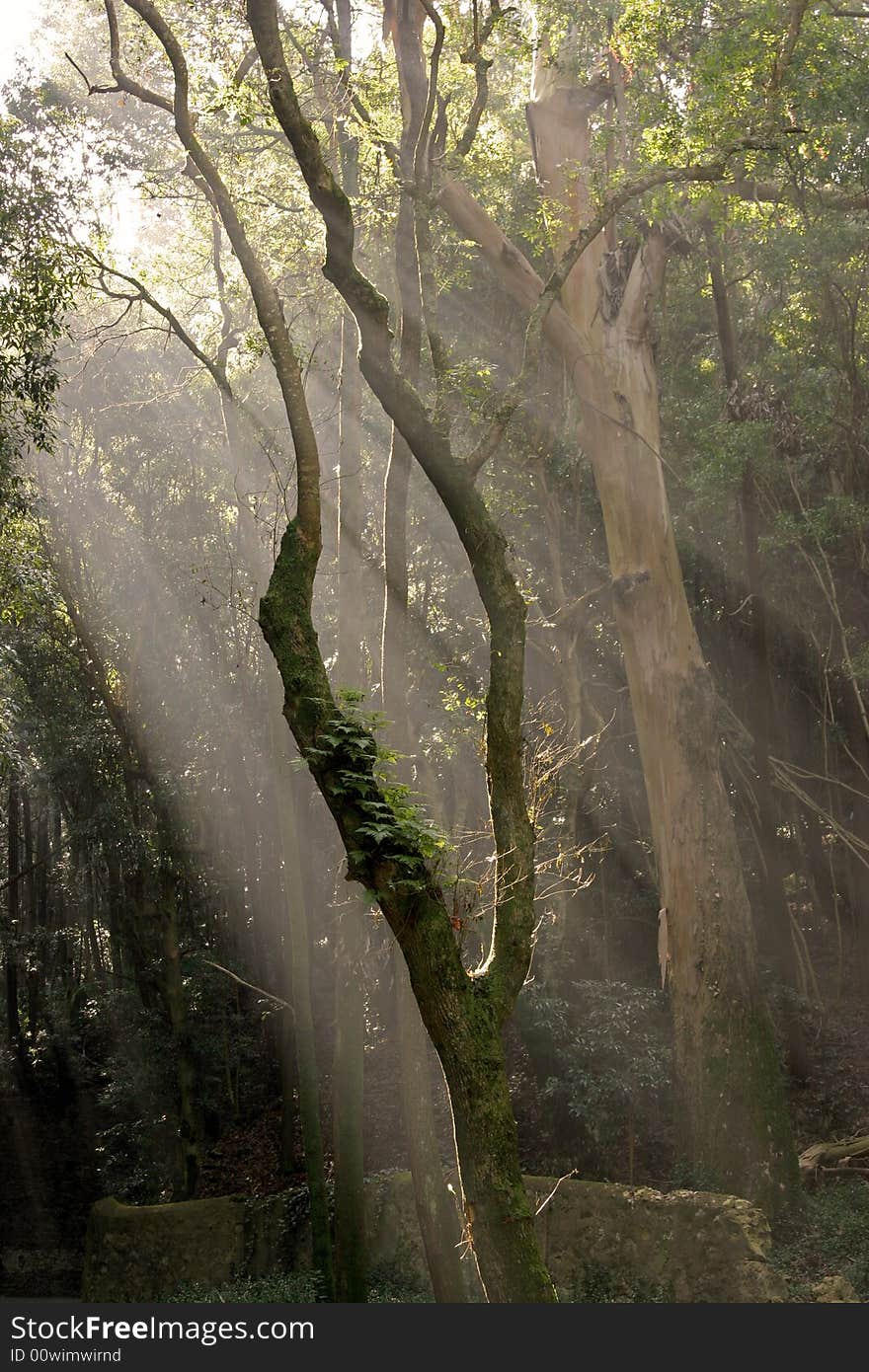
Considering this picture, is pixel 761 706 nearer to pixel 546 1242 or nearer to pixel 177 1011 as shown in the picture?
pixel 546 1242

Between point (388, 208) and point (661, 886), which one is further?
point (661, 886)

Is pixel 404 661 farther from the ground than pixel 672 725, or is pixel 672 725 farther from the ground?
pixel 404 661

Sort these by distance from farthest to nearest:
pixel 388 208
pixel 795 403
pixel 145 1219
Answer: pixel 795 403, pixel 145 1219, pixel 388 208

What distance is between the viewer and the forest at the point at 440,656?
7012mm

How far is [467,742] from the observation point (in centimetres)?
1542

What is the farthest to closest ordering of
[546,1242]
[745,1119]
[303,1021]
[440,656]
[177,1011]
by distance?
[440,656], [177,1011], [745,1119], [303,1021], [546,1242]

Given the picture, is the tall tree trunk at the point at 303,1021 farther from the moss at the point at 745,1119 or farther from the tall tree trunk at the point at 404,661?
the moss at the point at 745,1119

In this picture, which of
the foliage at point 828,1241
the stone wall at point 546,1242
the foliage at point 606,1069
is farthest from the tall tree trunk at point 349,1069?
the foliage at point 828,1241

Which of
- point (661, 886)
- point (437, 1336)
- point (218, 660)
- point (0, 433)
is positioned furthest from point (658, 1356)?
point (218, 660)

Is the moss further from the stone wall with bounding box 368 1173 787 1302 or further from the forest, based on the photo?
the stone wall with bounding box 368 1173 787 1302

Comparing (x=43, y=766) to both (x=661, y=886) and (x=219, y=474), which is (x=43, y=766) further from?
(x=661, y=886)

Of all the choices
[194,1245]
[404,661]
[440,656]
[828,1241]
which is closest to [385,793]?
[404,661]

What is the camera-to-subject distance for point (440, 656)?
16.5 metres

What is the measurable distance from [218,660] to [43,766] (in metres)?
2.93
